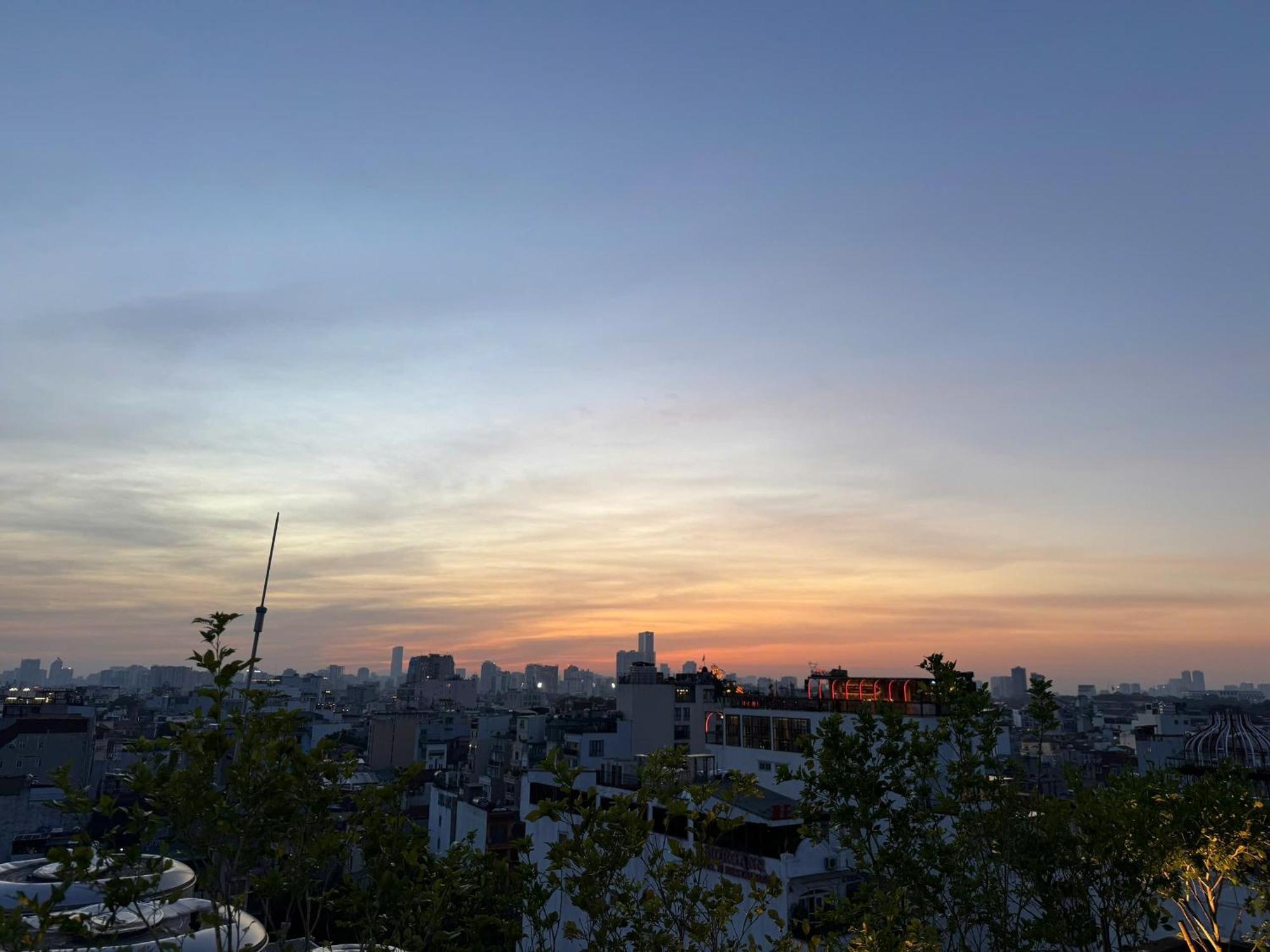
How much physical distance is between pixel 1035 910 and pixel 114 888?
34.9 metres

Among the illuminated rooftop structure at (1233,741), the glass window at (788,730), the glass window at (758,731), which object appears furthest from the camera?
the glass window at (758,731)

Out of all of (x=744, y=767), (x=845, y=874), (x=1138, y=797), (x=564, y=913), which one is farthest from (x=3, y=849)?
(x=1138, y=797)

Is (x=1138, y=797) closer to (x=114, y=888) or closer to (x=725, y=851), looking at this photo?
(x=114, y=888)

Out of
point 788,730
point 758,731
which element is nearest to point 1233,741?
point 788,730

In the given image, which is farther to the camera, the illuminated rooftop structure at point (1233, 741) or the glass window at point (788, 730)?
the glass window at point (788, 730)

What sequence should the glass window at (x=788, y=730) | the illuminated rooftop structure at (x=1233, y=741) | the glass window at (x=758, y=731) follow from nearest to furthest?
the illuminated rooftop structure at (x=1233, y=741)
the glass window at (x=788, y=730)
the glass window at (x=758, y=731)

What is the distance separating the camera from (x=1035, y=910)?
32875 millimetres

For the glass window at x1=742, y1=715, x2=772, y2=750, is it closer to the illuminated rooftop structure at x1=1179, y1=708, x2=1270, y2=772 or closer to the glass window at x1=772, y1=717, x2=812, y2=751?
the glass window at x1=772, y1=717, x2=812, y2=751

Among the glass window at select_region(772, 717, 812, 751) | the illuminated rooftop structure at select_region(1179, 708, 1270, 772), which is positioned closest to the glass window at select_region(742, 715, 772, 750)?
the glass window at select_region(772, 717, 812, 751)

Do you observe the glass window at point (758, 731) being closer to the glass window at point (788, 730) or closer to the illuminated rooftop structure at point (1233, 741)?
the glass window at point (788, 730)

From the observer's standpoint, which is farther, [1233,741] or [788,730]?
[788,730]

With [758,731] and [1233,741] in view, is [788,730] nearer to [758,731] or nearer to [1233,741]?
[758,731]

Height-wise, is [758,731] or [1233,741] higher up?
[758,731]

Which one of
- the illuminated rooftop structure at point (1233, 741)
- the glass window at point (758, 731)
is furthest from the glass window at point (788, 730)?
the illuminated rooftop structure at point (1233, 741)
